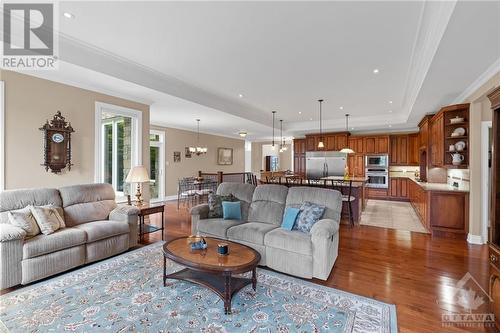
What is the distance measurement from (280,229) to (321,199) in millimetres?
741

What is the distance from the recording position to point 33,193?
330 cm

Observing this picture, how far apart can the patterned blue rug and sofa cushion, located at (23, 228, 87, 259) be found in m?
0.35

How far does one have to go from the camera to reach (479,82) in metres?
3.82

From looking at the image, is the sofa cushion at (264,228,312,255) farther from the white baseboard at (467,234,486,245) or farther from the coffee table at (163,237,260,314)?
the white baseboard at (467,234,486,245)

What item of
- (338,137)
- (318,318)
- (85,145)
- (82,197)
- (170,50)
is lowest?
(318,318)

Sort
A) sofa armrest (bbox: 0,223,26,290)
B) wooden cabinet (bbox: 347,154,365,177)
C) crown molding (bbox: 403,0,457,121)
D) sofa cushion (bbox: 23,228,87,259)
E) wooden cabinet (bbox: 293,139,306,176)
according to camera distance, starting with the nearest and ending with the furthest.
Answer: crown molding (bbox: 403,0,457,121) → sofa armrest (bbox: 0,223,26,290) → sofa cushion (bbox: 23,228,87,259) → wooden cabinet (bbox: 347,154,365,177) → wooden cabinet (bbox: 293,139,306,176)

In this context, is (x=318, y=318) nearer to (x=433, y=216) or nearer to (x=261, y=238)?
(x=261, y=238)

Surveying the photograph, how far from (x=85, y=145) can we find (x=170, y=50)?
238 centimetres

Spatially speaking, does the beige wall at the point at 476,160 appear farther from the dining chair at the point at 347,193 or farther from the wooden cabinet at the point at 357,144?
the wooden cabinet at the point at 357,144

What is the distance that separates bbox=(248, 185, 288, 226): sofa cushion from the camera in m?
3.83

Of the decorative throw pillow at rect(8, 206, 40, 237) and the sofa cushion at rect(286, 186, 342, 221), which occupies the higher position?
the sofa cushion at rect(286, 186, 342, 221)

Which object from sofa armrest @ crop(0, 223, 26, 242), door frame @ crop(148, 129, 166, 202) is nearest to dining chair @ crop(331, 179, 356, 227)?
sofa armrest @ crop(0, 223, 26, 242)

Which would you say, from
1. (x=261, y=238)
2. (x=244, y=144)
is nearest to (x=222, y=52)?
(x=261, y=238)

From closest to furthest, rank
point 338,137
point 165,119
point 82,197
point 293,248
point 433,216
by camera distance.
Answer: point 293,248, point 82,197, point 433,216, point 165,119, point 338,137
